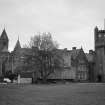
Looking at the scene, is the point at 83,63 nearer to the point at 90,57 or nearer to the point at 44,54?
the point at 90,57

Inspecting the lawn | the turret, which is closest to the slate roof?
the turret

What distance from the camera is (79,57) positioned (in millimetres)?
88562

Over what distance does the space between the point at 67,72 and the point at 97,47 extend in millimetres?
15355

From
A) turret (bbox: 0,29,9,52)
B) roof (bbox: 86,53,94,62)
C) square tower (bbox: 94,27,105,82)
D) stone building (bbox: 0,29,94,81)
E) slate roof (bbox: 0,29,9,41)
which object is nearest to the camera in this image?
square tower (bbox: 94,27,105,82)

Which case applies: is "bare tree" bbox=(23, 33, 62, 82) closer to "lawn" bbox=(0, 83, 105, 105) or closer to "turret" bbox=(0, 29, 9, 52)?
"lawn" bbox=(0, 83, 105, 105)

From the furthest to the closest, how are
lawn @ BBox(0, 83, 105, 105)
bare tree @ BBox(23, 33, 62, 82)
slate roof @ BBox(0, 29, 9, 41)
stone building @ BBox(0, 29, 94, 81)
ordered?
slate roof @ BBox(0, 29, 9, 41), stone building @ BBox(0, 29, 94, 81), bare tree @ BBox(23, 33, 62, 82), lawn @ BBox(0, 83, 105, 105)

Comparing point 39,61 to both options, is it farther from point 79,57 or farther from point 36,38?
point 79,57

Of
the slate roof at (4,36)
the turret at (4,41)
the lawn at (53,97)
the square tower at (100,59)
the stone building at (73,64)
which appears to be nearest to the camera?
the lawn at (53,97)

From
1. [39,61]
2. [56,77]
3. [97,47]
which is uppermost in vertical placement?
[97,47]

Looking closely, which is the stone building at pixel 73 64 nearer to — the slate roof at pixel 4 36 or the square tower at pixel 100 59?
the square tower at pixel 100 59

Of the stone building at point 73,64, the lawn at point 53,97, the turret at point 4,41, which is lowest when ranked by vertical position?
the lawn at point 53,97

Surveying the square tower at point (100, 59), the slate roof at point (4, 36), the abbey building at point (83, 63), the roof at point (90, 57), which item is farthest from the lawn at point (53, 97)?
the slate roof at point (4, 36)

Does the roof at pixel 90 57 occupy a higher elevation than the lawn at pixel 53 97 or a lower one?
higher

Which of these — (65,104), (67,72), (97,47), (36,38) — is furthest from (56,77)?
(65,104)
